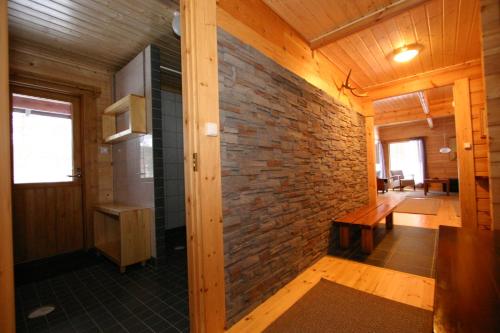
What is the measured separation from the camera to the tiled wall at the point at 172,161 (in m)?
3.99

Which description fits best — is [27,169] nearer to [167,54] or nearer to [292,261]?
[167,54]

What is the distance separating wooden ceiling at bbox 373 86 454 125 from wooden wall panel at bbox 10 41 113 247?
5487 millimetres

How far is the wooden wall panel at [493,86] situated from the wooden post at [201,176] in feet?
6.08

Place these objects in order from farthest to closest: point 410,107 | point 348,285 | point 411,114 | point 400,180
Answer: point 400,180
point 411,114
point 410,107
point 348,285

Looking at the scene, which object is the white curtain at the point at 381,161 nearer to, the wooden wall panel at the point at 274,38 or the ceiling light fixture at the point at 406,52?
the ceiling light fixture at the point at 406,52

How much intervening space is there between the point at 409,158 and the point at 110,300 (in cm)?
1166

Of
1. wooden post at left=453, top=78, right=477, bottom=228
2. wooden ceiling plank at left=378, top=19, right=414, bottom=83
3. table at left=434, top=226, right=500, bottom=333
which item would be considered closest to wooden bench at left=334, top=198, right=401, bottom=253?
wooden post at left=453, top=78, right=477, bottom=228

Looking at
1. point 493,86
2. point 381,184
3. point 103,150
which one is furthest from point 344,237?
point 381,184

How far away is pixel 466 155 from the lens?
3527mm

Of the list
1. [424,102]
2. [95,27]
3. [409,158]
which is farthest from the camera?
[409,158]

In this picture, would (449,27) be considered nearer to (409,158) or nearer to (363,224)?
Answer: (363,224)

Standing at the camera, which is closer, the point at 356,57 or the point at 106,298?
the point at 106,298

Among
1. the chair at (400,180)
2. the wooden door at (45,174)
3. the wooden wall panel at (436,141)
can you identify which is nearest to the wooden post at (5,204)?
the wooden door at (45,174)

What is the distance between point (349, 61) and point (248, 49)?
6.91 ft
